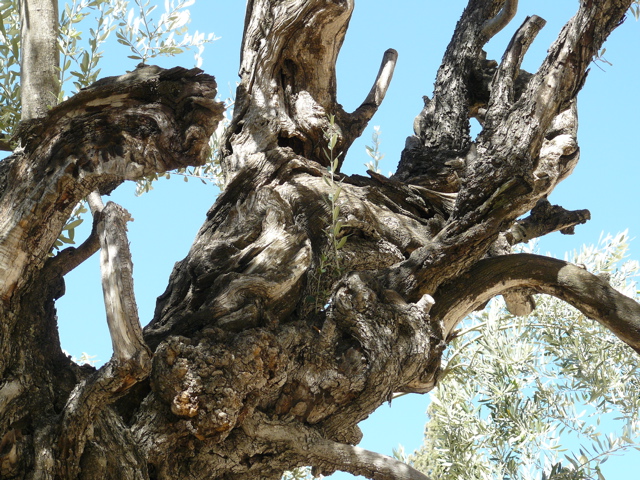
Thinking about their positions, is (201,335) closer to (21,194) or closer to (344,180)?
(21,194)

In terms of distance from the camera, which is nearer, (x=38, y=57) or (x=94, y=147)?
(x=94, y=147)

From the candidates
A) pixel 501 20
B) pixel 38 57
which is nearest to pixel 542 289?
pixel 501 20

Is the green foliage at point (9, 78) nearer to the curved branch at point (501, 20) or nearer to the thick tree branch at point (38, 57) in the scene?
the thick tree branch at point (38, 57)

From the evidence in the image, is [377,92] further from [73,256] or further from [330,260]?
[73,256]

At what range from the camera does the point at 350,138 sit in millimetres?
4840

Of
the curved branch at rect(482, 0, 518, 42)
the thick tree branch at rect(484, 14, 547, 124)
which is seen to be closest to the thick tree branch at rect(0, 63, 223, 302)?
the thick tree branch at rect(484, 14, 547, 124)

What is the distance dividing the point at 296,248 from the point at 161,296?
2.17 feet

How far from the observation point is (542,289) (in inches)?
150

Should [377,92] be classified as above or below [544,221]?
above

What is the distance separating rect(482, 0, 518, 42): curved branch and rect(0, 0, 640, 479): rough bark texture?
3.74 feet

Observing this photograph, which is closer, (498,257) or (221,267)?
(221,267)

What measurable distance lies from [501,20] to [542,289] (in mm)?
2235

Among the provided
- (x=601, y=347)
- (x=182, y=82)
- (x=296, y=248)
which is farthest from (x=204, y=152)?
(x=601, y=347)

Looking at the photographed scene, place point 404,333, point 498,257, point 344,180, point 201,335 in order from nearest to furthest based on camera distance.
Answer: point 201,335 < point 404,333 < point 498,257 < point 344,180
